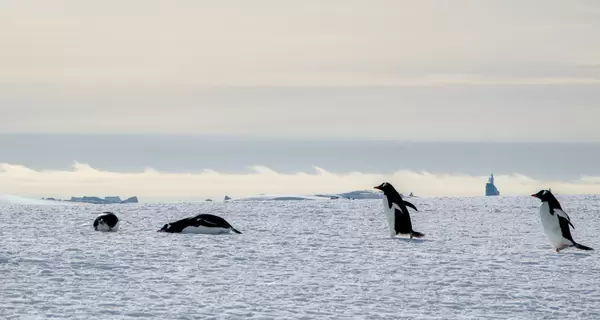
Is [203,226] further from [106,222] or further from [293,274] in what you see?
[293,274]

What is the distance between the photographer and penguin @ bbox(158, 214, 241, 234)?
21081mm

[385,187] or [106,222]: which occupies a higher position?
[385,187]

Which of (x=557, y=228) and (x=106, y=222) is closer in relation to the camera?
(x=557, y=228)

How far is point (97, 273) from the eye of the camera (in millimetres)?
13594

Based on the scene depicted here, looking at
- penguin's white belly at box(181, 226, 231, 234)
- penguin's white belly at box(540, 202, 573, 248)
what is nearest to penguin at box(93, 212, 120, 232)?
penguin's white belly at box(181, 226, 231, 234)

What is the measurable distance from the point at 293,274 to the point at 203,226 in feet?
25.4

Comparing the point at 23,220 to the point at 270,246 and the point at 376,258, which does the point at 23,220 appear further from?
the point at 376,258

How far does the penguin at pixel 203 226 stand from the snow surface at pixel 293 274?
468 mm

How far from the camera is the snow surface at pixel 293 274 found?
10.9 meters

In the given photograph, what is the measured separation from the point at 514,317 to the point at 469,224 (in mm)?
15653

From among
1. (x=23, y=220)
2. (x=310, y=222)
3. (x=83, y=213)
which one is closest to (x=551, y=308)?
(x=310, y=222)

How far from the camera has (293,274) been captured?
45.8ft

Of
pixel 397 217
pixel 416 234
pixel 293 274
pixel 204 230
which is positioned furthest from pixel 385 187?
pixel 293 274

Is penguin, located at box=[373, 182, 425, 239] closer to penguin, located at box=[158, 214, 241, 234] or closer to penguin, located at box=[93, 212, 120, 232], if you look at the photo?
penguin, located at box=[158, 214, 241, 234]
